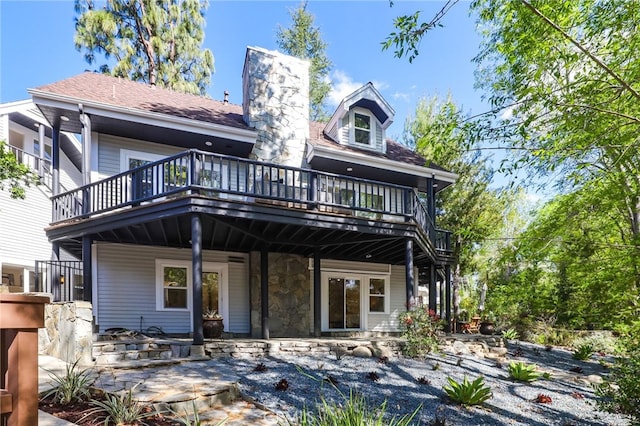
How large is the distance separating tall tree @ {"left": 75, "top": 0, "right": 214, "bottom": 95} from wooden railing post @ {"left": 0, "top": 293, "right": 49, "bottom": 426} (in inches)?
765

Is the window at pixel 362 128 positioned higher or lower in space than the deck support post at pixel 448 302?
higher

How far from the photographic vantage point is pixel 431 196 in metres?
13.2

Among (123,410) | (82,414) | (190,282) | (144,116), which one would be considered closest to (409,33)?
(123,410)

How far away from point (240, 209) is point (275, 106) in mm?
5015

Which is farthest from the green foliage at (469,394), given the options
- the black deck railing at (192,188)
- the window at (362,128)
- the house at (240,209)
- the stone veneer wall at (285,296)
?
the window at (362,128)

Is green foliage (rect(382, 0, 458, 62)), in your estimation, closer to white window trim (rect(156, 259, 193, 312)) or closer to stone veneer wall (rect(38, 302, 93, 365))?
stone veneer wall (rect(38, 302, 93, 365))

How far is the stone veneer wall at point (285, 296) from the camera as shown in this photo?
10844mm

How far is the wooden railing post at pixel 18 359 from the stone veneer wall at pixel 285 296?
914cm

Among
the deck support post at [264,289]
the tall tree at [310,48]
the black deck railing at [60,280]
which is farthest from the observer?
the tall tree at [310,48]

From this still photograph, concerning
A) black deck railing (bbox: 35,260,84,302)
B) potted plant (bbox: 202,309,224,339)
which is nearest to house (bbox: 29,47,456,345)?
black deck railing (bbox: 35,260,84,302)

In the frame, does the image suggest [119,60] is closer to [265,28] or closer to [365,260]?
[265,28]

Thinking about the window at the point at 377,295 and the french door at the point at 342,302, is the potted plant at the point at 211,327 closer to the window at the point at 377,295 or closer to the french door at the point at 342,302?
the french door at the point at 342,302

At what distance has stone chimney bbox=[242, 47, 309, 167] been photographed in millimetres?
11547

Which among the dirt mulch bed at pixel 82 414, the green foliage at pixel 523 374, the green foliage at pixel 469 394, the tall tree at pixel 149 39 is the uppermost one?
the tall tree at pixel 149 39
